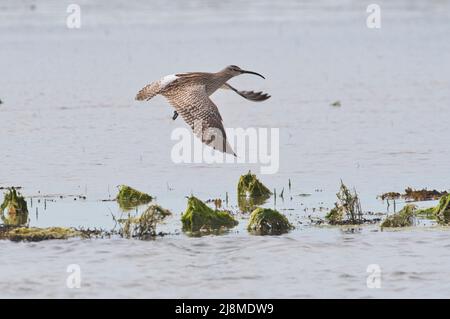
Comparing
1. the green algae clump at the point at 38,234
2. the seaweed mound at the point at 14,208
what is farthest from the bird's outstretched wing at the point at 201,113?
the seaweed mound at the point at 14,208

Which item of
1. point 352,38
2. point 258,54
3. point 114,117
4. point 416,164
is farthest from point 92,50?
point 416,164

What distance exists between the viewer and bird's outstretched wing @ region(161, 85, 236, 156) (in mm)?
14273

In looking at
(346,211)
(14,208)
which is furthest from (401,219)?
(14,208)

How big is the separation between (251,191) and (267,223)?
2140mm

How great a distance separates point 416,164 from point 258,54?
1616cm

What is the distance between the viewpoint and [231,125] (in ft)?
78.1

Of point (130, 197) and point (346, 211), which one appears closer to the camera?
point (346, 211)

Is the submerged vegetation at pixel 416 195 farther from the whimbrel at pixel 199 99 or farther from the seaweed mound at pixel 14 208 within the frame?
the seaweed mound at pixel 14 208

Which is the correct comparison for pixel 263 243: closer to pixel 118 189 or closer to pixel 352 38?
pixel 118 189

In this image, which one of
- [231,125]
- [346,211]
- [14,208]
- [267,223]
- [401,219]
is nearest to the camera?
[267,223]

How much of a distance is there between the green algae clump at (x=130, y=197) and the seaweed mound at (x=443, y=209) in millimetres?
3909

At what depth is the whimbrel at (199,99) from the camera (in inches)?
564

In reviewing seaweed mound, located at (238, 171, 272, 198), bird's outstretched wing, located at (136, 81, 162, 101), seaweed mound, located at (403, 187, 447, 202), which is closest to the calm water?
seaweed mound, located at (238, 171, 272, 198)

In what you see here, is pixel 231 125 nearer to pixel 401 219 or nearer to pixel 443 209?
pixel 443 209
